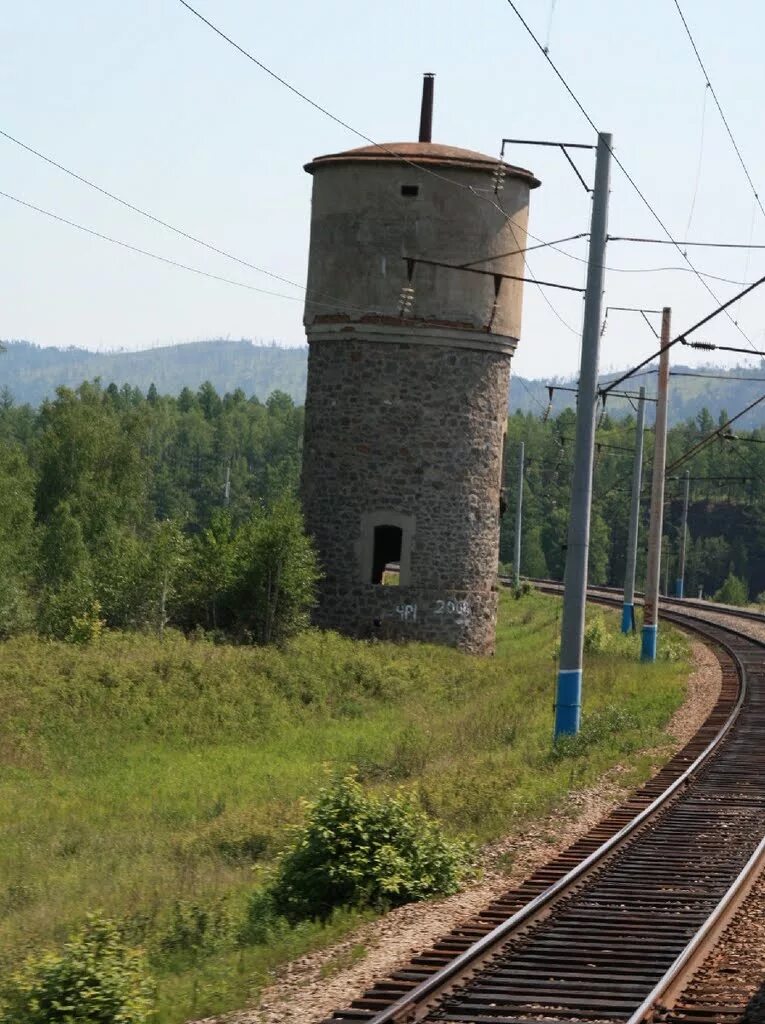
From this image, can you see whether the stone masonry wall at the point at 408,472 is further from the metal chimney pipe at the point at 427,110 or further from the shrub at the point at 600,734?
the shrub at the point at 600,734

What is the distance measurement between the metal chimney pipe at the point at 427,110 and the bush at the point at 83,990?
2736 centimetres

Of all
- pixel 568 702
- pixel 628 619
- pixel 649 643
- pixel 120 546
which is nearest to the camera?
pixel 568 702

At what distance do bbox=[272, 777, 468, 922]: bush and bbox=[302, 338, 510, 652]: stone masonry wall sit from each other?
65.9 feet

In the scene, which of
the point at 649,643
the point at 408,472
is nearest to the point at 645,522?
the point at 649,643

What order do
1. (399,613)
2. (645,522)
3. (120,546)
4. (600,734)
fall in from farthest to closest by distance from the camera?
(645,522), (120,546), (399,613), (600,734)

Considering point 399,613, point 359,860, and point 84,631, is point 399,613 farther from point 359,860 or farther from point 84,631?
point 359,860

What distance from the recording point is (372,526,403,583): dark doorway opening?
35.0m

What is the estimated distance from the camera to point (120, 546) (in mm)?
37938

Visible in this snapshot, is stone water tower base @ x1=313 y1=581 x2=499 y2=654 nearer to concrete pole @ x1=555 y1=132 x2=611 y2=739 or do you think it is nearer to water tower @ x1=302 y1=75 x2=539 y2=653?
water tower @ x1=302 y1=75 x2=539 y2=653

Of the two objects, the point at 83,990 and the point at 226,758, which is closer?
the point at 83,990

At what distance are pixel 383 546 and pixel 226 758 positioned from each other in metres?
12.4

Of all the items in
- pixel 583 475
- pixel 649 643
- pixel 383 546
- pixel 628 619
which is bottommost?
pixel 649 643

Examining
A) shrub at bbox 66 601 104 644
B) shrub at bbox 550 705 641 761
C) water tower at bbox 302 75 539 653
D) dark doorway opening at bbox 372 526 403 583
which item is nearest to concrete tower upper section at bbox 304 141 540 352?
water tower at bbox 302 75 539 653

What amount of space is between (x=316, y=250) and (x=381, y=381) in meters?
3.48
